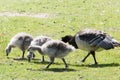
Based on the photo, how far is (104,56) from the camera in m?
19.7

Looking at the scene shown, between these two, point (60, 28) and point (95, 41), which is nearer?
point (95, 41)

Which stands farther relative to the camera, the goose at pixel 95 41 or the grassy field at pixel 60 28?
the goose at pixel 95 41

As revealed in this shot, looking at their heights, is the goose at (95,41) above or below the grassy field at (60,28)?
above

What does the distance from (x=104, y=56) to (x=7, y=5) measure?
16.7 metres

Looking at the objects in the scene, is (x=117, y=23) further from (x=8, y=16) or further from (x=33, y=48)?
(x=33, y=48)

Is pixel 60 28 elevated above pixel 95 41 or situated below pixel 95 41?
below

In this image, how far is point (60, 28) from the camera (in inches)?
1040

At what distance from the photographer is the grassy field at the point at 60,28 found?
15.4 m

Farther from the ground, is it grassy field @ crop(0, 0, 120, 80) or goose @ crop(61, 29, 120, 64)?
goose @ crop(61, 29, 120, 64)

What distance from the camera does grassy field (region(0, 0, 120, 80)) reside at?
1537 cm

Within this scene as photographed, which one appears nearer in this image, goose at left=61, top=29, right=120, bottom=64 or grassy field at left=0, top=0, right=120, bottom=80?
grassy field at left=0, top=0, right=120, bottom=80

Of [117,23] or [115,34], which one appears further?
[117,23]

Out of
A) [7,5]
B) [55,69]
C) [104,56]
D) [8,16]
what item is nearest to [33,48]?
[55,69]

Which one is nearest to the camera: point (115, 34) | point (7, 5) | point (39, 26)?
point (115, 34)
